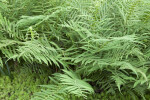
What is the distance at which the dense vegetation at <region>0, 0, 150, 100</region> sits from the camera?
1562 mm

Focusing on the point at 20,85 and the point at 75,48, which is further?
the point at 20,85

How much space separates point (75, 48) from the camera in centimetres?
170

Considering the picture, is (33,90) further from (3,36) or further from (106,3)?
(106,3)

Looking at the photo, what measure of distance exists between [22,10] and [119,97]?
1.32m

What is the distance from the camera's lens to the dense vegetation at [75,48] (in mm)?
1562

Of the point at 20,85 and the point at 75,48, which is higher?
the point at 75,48

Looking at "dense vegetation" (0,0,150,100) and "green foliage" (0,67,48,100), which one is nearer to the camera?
"dense vegetation" (0,0,150,100)

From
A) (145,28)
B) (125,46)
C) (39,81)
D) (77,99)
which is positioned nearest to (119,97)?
(77,99)

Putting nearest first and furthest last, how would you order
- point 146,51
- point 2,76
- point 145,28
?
1. point 146,51
2. point 145,28
3. point 2,76

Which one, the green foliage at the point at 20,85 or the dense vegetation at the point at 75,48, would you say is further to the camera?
the green foliage at the point at 20,85

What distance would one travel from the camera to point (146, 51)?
168 centimetres

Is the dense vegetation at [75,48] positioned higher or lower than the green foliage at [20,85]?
higher

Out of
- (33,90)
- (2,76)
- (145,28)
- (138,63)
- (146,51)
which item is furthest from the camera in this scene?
(2,76)

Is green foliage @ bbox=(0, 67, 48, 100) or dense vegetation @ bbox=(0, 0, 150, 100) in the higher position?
dense vegetation @ bbox=(0, 0, 150, 100)
